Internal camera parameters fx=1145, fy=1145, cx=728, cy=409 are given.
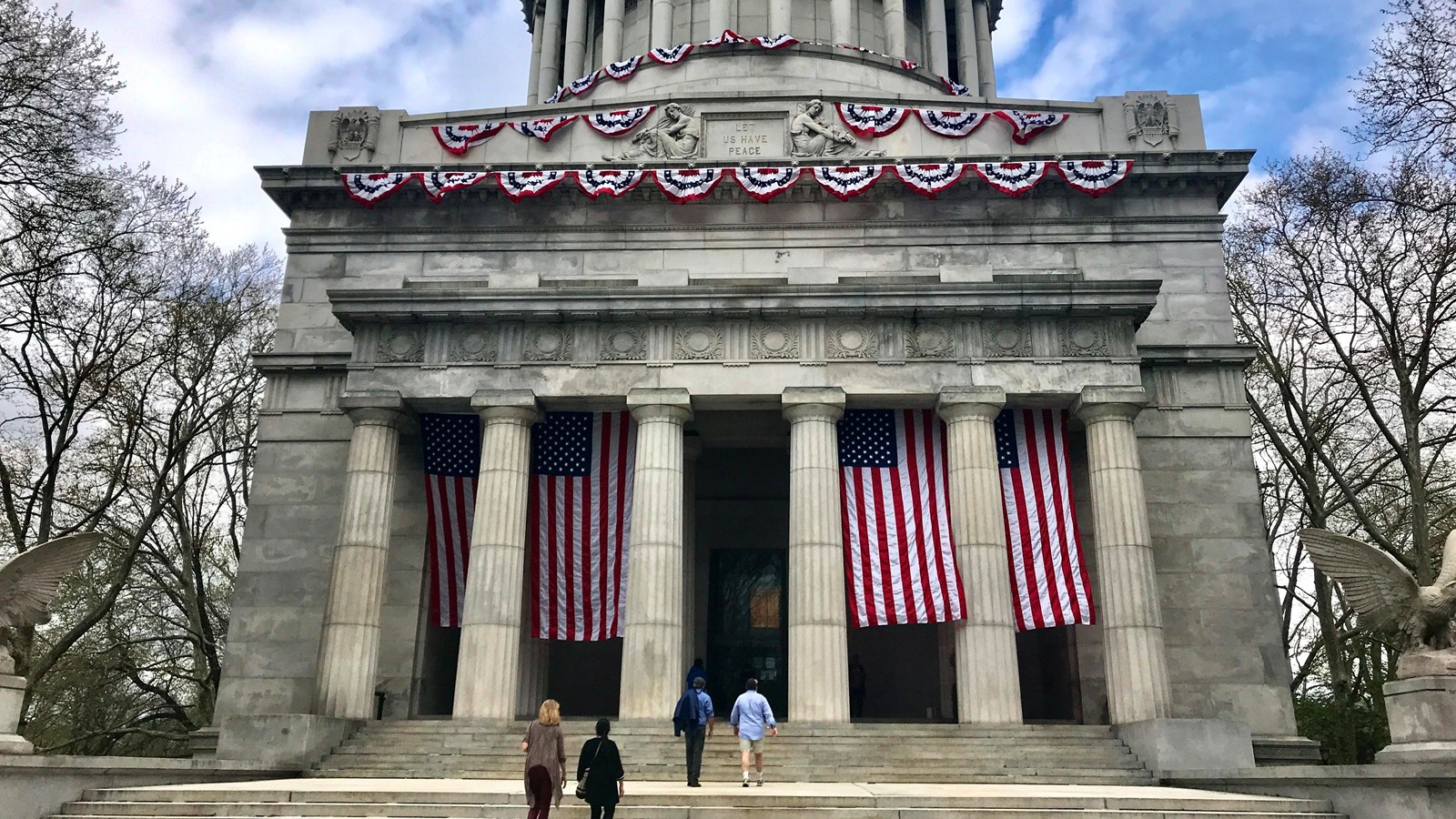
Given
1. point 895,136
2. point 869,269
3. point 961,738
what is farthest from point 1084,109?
point 961,738

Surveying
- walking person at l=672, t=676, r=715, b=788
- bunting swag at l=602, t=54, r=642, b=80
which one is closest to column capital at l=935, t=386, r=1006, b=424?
walking person at l=672, t=676, r=715, b=788

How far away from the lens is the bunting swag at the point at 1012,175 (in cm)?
2812

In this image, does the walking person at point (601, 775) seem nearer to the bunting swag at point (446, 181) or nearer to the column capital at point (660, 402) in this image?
the column capital at point (660, 402)

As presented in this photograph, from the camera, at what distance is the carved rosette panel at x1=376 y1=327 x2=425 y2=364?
25.1 m

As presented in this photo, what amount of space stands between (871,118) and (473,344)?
12674 millimetres

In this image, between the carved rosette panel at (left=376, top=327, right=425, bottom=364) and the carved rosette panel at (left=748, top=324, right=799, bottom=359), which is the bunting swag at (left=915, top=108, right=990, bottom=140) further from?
the carved rosette panel at (left=376, top=327, right=425, bottom=364)

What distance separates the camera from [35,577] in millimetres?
16344

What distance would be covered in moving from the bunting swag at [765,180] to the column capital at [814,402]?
21.9 ft

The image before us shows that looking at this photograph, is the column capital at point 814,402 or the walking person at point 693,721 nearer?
the walking person at point 693,721

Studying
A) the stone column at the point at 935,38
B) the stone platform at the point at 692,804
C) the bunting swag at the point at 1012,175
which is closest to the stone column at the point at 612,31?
the stone column at the point at 935,38

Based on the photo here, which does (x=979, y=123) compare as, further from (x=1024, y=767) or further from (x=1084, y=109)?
A: (x=1024, y=767)

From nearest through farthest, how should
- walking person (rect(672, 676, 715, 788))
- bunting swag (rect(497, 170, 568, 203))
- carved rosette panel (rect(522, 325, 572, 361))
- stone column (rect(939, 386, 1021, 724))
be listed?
walking person (rect(672, 676, 715, 788)), stone column (rect(939, 386, 1021, 724)), carved rosette panel (rect(522, 325, 572, 361)), bunting swag (rect(497, 170, 568, 203))

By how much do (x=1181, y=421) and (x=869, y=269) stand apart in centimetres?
812

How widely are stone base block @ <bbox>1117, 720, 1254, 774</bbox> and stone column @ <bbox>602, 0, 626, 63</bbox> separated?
1237 inches
